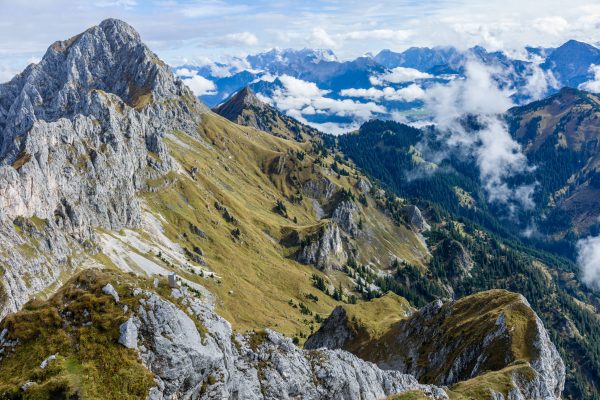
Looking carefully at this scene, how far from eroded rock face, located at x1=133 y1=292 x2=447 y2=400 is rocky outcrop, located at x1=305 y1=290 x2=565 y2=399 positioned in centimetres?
4205

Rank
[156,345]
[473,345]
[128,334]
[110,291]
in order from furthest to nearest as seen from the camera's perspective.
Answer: [473,345]
[110,291]
[156,345]
[128,334]

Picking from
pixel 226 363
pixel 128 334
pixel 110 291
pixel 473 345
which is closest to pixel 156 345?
pixel 128 334

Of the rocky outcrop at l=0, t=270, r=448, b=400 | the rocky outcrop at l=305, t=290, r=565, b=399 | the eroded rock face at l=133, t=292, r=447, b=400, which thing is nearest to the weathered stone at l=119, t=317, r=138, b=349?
the rocky outcrop at l=0, t=270, r=448, b=400

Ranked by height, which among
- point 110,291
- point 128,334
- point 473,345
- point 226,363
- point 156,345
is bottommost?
point 473,345

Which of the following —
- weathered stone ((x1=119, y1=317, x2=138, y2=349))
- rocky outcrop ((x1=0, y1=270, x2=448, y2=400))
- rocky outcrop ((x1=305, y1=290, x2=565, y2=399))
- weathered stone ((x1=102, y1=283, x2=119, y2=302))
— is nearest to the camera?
rocky outcrop ((x1=0, y1=270, x2=448, y2=400))

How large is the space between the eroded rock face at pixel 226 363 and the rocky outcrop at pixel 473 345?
4205cm

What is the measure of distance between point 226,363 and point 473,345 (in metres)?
80.2

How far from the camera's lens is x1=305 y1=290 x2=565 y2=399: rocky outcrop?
106 m

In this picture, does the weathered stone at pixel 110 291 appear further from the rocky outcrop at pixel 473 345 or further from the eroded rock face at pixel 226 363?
the rocky outcrop at pixel 473 345

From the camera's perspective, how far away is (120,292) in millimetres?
53844

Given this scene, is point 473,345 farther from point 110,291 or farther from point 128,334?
point 110,291

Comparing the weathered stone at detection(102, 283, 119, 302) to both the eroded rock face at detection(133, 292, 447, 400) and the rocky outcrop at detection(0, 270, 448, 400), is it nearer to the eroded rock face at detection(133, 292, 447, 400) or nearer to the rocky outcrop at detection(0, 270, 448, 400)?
the rocky outcrop at detection(0, 270, 448, 400)

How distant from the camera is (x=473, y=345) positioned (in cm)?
11625

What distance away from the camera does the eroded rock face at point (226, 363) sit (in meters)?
50.4
